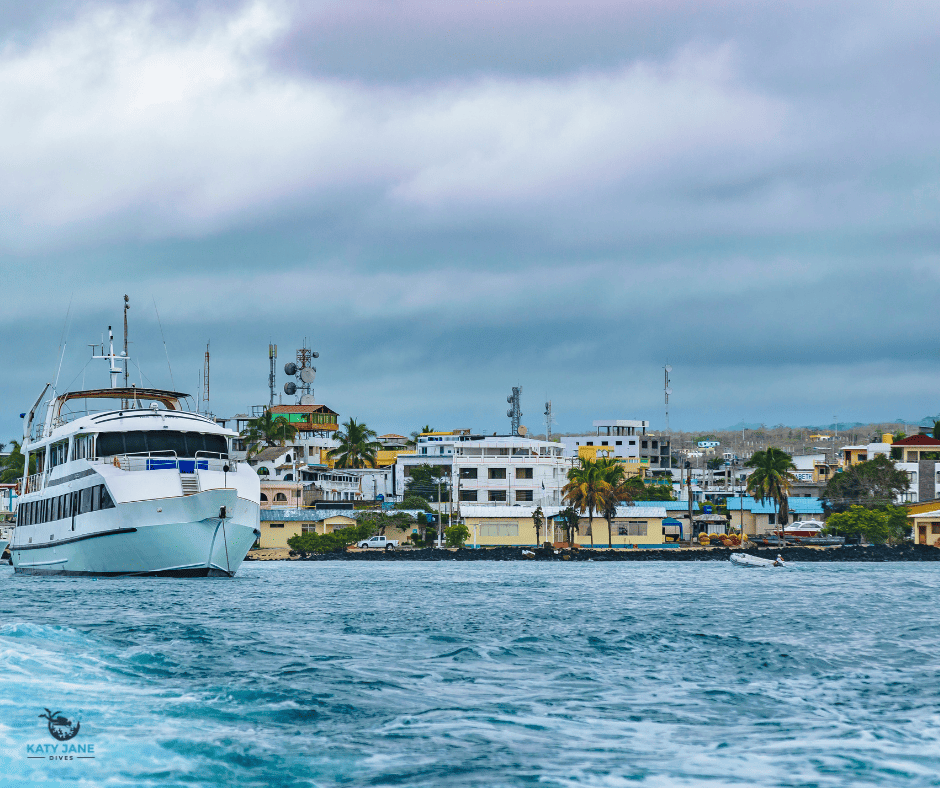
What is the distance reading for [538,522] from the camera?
93250mm

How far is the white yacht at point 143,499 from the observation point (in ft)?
141

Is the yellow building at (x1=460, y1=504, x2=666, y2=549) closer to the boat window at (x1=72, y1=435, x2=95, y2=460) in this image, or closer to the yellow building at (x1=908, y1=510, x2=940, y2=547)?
the yellow building at (x1=908, y1=510, x2=940, y2=547)

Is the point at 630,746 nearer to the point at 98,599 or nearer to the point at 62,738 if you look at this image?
the point at 62,738

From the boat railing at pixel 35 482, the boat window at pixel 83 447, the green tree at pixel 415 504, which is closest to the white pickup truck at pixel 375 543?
the green tree at pixel 415 504

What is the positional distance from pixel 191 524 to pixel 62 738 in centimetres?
3011

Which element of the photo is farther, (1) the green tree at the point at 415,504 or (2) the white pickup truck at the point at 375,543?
(1) the green tree at the point at 415,504

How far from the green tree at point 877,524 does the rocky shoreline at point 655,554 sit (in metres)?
2.93

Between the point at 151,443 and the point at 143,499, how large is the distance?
4.90 metres

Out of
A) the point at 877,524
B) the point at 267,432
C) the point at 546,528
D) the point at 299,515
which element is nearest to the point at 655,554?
the point at 546,528

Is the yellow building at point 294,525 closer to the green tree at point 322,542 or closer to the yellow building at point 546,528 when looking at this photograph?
the green tree at point 322,542

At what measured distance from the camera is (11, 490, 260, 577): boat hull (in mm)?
42688

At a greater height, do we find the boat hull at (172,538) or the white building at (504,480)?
the white building at (504,480)

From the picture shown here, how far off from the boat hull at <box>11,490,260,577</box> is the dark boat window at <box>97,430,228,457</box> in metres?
3.63

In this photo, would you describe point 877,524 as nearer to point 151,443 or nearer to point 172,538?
point 151,443
